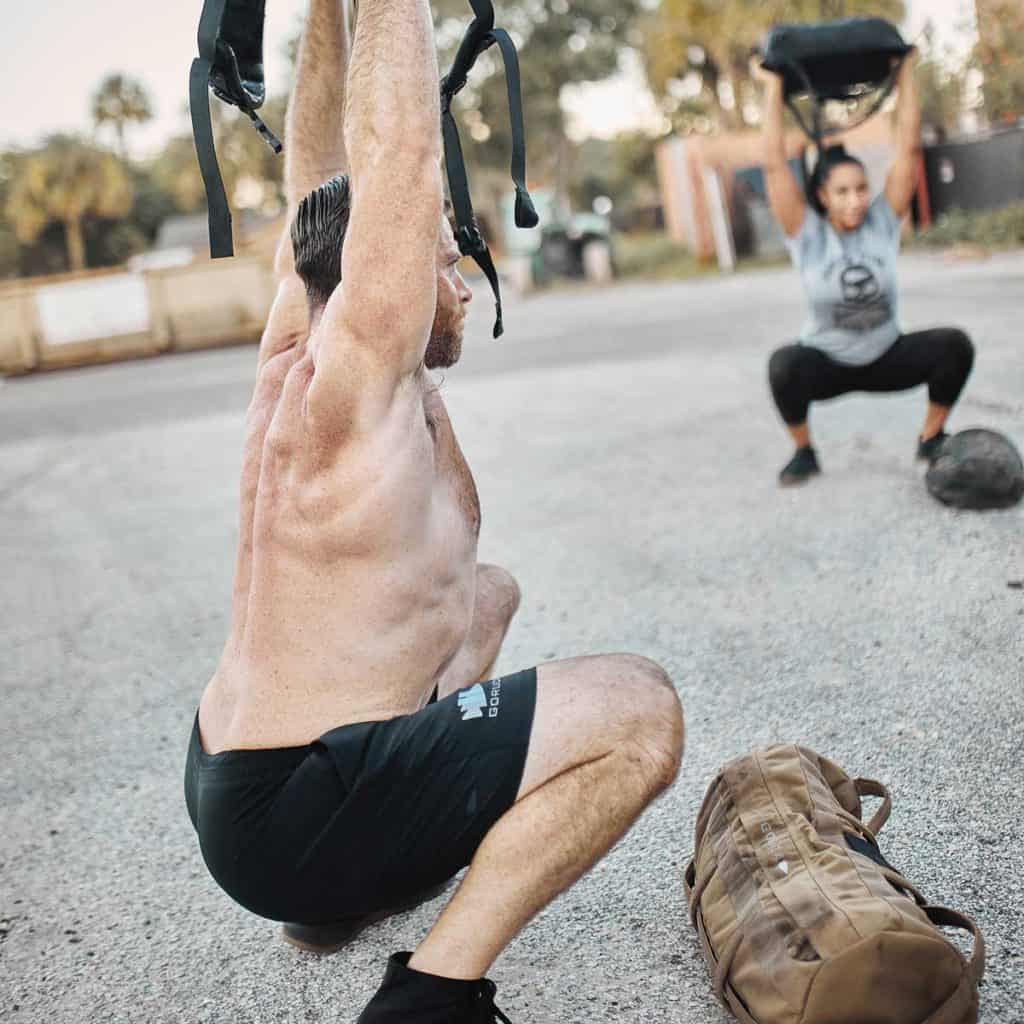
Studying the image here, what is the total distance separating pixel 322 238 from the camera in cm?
219

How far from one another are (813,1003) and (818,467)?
13.5 ft

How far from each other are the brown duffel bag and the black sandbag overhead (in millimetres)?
3776

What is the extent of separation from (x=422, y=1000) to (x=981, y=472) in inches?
144

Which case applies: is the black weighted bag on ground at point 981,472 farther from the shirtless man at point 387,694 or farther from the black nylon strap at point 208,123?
the black nylon strap at point 208,123

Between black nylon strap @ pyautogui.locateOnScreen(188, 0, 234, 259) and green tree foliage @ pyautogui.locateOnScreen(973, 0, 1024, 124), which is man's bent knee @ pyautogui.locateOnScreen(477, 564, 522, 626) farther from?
green tree foliage @ pyautogui.locateOnScreen(973, 0, 1024, 124)

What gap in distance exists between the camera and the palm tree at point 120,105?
4934 centimetres

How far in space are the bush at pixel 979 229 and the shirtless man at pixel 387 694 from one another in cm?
1841

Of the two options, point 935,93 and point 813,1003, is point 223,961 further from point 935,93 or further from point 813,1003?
point 935,93

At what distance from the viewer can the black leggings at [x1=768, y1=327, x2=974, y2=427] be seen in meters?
5.32

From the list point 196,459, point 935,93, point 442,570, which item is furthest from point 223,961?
point 935,93

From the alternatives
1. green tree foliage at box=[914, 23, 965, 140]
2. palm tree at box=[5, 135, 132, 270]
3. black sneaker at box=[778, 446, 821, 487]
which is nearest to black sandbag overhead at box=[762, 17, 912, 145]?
black sneaker at box=[778, 446, 821, 487]

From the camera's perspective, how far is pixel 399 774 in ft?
6.63

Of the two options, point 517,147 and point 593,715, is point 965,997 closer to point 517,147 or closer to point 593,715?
point 593,715

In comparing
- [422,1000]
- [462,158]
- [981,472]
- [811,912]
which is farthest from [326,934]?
[981,472]
